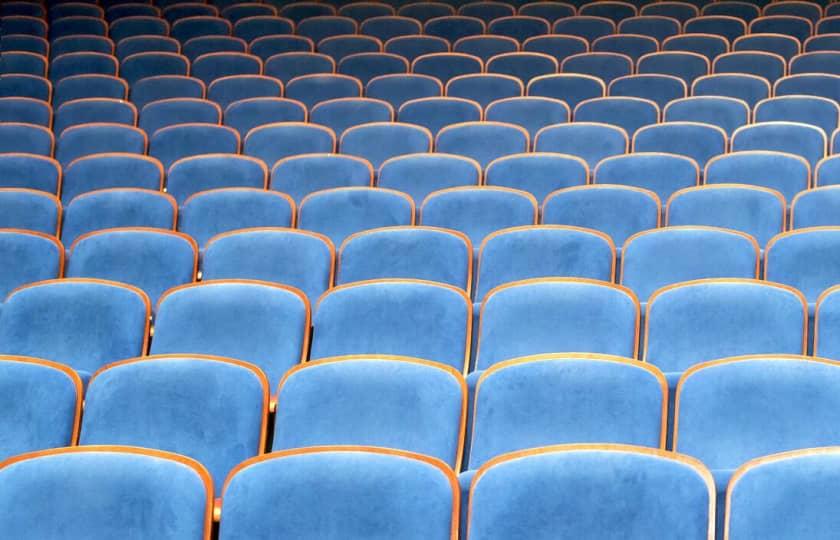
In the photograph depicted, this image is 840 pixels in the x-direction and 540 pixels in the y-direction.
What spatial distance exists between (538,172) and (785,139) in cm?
47

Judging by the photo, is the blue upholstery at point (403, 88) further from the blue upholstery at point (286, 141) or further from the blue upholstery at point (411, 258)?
the blue upholstery at point (411, 258)

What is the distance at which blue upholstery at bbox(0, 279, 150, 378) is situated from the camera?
1.34m

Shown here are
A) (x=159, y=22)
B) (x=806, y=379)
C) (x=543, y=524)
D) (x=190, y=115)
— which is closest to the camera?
(x=543, y=524)

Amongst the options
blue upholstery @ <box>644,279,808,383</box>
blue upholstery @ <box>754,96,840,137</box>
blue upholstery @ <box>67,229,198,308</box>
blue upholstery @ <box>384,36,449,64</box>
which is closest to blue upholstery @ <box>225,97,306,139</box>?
blue upholstery @ <box>384,36,449,64</box>

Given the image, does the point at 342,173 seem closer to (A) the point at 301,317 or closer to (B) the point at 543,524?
(A) the point at 301,317

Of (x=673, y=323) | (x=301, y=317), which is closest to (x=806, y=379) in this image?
(x=673, y=323)

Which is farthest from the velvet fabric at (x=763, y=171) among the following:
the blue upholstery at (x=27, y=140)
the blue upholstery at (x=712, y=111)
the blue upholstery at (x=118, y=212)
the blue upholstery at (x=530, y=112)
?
Answer: the blue upholstery at (x=27, y=140)

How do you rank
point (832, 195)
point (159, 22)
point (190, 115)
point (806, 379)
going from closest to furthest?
point (806, 379)
point (832, 195)
point (190, 115)
point (159, 22)

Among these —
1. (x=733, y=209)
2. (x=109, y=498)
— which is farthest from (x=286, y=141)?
(x=109, y=498)

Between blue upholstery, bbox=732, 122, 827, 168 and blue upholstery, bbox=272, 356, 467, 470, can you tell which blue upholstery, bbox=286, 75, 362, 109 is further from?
blue upholstery, bbox=272, 356, 467, 470

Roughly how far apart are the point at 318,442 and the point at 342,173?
87 cm

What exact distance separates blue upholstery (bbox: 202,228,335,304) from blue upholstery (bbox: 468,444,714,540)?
0.69 metres

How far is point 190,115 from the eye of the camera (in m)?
2.22

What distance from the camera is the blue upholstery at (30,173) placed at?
1.94m
